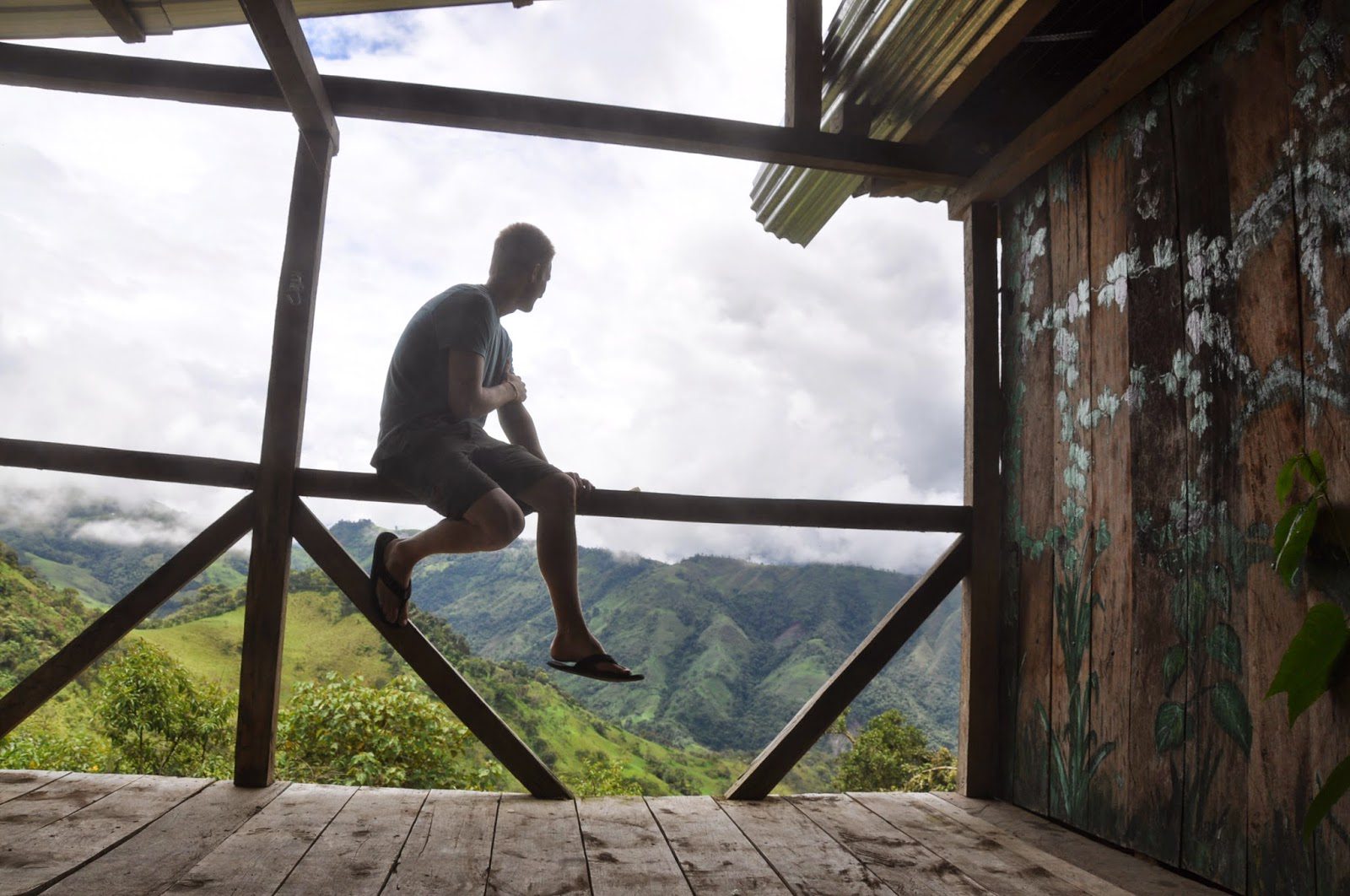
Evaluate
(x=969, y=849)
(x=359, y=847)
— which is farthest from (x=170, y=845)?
(x=969, y=849)

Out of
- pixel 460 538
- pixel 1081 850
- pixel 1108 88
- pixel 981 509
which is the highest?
pixel 1108 88

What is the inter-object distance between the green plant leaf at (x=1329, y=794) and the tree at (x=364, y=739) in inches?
170

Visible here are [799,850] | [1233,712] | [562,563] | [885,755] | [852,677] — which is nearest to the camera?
[1233,712]

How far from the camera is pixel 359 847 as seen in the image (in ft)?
6.23

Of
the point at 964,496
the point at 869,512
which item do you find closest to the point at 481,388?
the point at 869,512

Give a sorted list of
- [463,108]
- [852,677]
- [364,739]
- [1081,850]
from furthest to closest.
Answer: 1. [364,739]
2. [852,677]
3. [463,108]
4. [1081,850]

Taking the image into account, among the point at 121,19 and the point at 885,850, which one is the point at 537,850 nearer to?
the point at 885,850

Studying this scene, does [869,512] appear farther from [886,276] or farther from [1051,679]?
[886,276]

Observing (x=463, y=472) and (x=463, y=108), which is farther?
(x=463, y=108)

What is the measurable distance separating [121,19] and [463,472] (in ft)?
6.68

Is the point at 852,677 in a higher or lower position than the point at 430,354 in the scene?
lower

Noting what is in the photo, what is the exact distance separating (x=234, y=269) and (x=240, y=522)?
95.4 feet

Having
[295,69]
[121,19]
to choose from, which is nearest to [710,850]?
[295,69]

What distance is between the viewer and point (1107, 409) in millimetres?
2322
